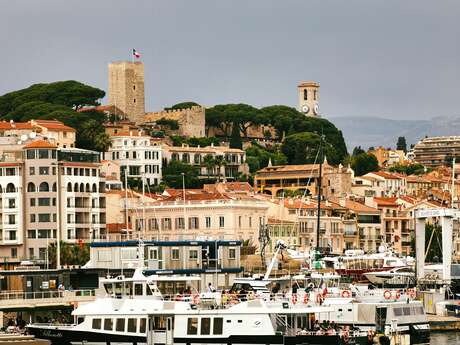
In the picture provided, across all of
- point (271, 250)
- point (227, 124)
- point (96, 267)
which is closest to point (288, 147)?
point (227, 124)

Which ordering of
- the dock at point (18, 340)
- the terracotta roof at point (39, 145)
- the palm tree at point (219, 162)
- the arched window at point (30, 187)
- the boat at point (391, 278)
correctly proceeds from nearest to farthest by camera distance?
the dock at point (18, 340) < the boat at point (391, 278) < the arched window at point (30, 187) < the terracotta roof at point (39, 145) < the palm tree at point (219, 162)

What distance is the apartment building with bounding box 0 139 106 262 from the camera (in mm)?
105500

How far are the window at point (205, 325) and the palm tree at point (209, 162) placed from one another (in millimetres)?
98253

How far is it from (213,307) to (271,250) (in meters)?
57.0

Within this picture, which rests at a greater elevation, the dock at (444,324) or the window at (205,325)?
the window at (205,325)

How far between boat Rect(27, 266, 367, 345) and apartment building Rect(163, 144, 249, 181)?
319 ft

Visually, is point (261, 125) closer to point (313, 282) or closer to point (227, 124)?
point (227, 124)

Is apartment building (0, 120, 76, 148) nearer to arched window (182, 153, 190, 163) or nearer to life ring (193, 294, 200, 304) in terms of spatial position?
arched window (182, 153, 190, 163)

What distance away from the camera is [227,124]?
7662 inches

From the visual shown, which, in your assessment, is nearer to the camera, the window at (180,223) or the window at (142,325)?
the window at (142,325)

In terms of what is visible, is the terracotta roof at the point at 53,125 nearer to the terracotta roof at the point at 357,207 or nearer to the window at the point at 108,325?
the terracotta roof at the point at 357,207

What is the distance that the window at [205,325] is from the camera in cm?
5622

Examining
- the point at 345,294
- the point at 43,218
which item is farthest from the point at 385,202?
the point at 345,294

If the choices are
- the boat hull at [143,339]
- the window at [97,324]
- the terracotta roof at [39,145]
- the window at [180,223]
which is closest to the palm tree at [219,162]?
the window at [180,223]
